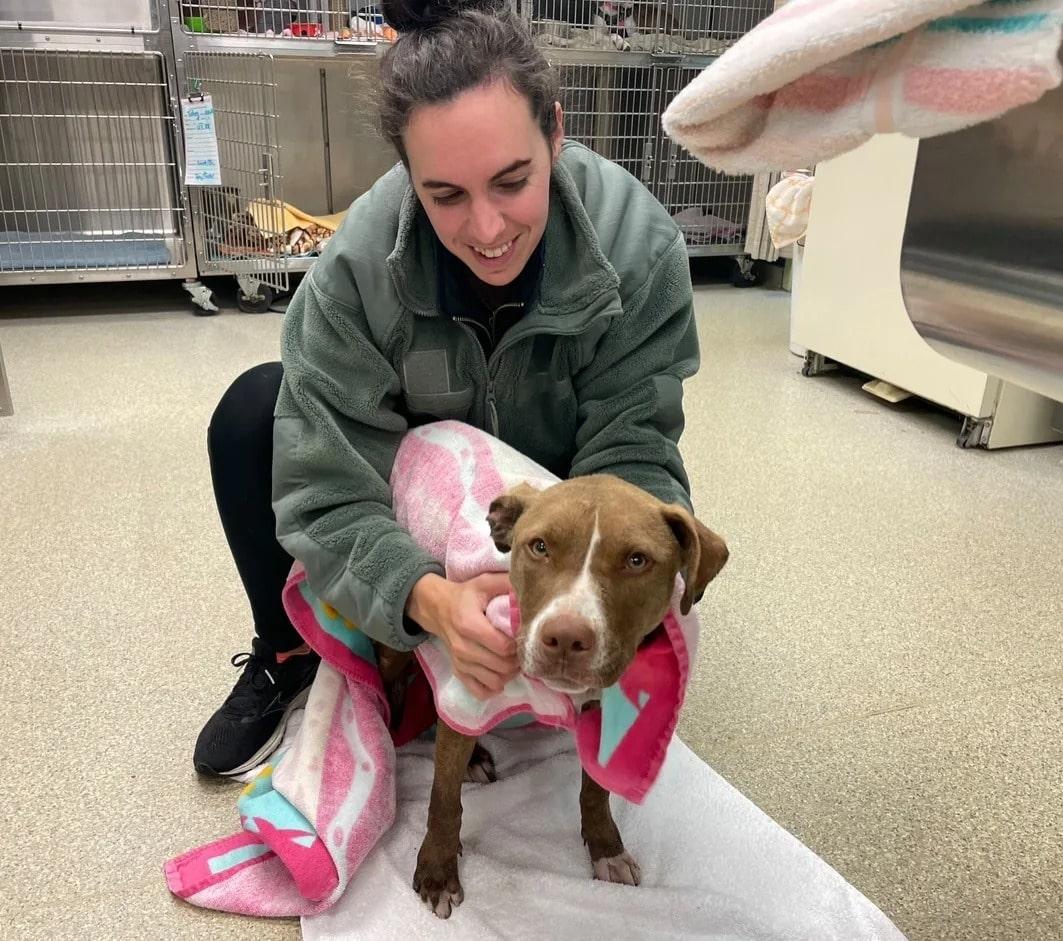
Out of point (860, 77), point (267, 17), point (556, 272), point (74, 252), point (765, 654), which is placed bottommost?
point (765, 654)

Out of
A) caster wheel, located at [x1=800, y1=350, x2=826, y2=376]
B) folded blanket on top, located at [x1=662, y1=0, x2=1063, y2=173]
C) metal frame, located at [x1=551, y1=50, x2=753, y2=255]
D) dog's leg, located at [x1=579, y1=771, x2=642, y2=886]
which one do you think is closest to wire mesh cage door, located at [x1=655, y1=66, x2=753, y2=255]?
metal frame, located at [x1=551, y1=50, x2=753, y2=255]

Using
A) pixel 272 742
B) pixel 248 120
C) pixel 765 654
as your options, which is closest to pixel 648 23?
pixel 248 120

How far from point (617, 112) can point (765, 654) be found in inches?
123

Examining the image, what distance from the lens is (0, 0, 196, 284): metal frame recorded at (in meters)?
3.46

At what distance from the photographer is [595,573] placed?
2.86 ft

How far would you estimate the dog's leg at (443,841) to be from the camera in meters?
1.09

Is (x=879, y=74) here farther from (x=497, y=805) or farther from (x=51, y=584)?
(x=51, y=584)

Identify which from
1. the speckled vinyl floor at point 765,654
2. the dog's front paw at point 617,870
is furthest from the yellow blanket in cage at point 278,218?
the dog's front paw at point 617,870

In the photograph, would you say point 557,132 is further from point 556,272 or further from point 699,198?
point 699,198

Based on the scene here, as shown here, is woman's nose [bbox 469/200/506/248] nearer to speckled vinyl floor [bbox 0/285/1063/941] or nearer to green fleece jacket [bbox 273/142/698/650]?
green fleece jacket [bbox 273/142/698/650]

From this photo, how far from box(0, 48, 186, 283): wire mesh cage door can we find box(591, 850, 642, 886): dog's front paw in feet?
10.3

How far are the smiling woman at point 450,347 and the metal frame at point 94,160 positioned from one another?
265 cm

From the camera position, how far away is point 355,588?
3.61 ft

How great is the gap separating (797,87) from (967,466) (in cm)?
217
